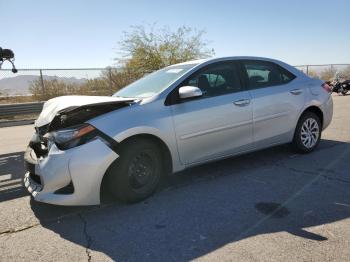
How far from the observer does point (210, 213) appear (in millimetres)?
3992

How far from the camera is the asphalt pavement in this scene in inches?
127

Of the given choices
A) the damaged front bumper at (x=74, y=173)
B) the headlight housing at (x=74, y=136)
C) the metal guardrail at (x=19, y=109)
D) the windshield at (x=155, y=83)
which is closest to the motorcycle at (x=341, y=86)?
the metal guardrail at (x=19, y=109)

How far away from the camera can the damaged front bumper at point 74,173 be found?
12.7ft

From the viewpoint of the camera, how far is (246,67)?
220 inches

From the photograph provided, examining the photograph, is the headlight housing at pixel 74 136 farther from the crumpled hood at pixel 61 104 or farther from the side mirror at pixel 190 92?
the side mirror at pixel 190 92

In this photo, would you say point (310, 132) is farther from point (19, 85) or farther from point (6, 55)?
point (19, 85)

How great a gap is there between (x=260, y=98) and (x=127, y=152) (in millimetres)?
2271

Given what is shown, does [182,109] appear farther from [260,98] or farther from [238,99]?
[260,98]

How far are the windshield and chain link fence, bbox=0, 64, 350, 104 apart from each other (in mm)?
13404

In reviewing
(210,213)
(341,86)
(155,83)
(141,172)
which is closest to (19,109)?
(155,83)

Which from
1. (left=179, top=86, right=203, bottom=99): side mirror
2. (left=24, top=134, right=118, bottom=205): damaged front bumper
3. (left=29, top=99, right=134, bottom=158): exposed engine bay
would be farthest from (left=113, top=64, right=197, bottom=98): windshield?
(left=24, top=134, right=118, bottom=205): damaged front bumper

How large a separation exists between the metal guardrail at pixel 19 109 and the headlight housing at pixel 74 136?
13.8 m

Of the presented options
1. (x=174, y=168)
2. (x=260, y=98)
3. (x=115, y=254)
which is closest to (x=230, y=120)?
(x=260, y=98)

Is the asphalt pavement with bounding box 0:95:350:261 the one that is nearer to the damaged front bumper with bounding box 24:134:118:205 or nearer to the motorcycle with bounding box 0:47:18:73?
the damaged front bumper with bounding box 24:134:118:205
